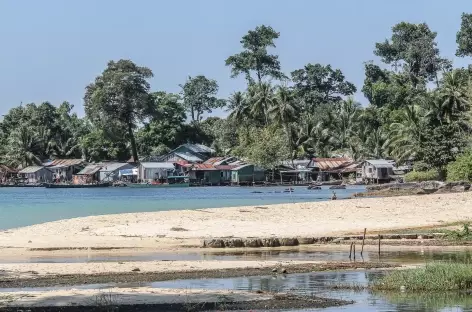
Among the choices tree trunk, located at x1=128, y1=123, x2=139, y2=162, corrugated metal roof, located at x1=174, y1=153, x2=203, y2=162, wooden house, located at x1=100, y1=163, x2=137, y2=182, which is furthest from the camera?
tree trunk, located at x1=128, y1=123, x2=139, y2=162

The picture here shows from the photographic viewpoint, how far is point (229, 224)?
138 ft

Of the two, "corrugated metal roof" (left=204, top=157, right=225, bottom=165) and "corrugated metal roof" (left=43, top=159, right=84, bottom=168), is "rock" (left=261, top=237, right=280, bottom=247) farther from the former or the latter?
"corrugated metal roof" (left=43, top=159, right=84, bottom=168)

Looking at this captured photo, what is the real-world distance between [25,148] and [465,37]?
7674cm

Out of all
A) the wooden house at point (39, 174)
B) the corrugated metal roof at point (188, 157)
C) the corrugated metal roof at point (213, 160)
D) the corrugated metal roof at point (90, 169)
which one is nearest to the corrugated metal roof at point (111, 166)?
the corrugated metal roof at point (90, 169)

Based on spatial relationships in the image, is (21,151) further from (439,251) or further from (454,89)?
(439,251)

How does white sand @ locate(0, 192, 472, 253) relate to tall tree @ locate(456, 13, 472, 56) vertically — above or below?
below

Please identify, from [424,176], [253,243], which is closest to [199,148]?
[424,176]

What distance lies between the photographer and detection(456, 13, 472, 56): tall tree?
5610 inches

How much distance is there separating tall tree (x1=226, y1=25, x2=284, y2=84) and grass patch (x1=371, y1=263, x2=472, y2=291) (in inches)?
5503

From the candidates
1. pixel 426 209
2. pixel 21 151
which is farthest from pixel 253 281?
pixel 21 151

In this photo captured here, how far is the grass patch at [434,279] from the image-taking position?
22.0 m

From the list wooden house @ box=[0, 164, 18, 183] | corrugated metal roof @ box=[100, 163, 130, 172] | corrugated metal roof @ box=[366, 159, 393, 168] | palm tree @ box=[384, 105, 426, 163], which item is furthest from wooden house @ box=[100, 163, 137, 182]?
palm tree @ box=[384, 105, 426, 163]

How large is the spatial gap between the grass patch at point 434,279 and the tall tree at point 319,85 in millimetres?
134707

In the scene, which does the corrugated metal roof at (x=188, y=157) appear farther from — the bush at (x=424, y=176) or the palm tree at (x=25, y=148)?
the bush at (x=424, y=176)
